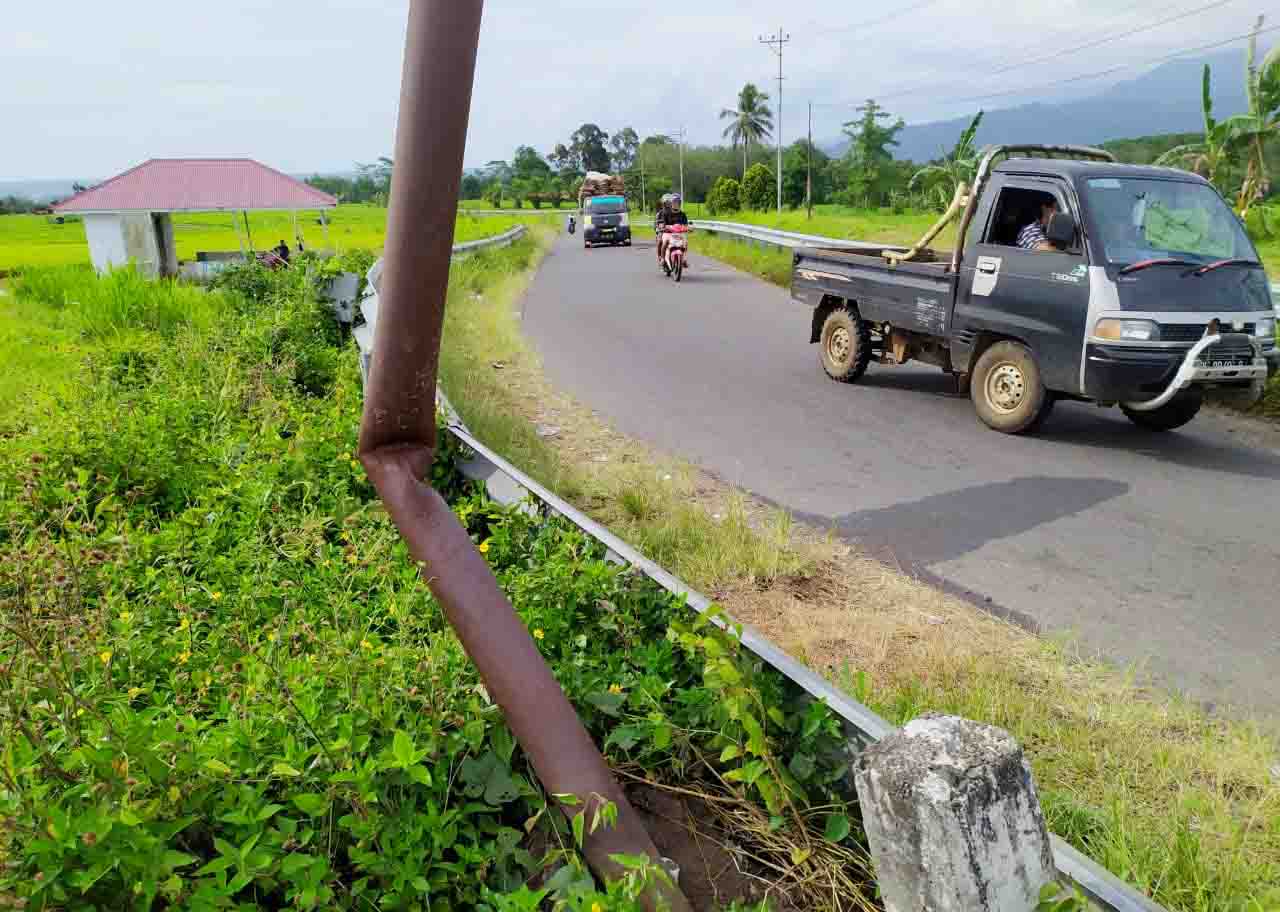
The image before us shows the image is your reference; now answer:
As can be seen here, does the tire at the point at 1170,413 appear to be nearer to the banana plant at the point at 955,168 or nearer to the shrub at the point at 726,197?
the banana plant at the point at 955,168

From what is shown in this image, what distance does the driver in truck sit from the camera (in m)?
8.16

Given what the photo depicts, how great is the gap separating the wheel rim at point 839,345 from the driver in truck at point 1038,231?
223 centimetres

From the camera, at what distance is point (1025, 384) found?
26.2 ft

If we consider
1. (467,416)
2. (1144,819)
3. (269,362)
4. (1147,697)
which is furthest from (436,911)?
(269,362)

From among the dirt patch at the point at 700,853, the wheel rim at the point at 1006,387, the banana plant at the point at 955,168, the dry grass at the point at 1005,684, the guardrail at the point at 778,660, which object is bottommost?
the dry grass at the point at 1005,684

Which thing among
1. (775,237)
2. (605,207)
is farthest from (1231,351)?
(605,207)

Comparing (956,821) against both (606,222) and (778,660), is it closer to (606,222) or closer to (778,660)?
(778,660)

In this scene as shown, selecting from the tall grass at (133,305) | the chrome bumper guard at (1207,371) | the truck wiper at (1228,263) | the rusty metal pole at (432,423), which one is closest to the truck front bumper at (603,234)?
the tall grass at (133,305)

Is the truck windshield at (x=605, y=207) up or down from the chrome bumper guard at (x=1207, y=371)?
up

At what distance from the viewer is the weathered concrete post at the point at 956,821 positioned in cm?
182

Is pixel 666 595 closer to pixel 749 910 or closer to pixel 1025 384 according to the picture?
pixel 749 910

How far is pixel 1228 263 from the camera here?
7480 mm

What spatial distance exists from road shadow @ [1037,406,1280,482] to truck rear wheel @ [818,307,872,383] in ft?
6.86

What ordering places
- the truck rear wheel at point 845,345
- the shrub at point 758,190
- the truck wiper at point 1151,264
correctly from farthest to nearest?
the shrub at point 758,190 < the truck rear wheel at point 845,345 < the truck wiper at point 1151,264
